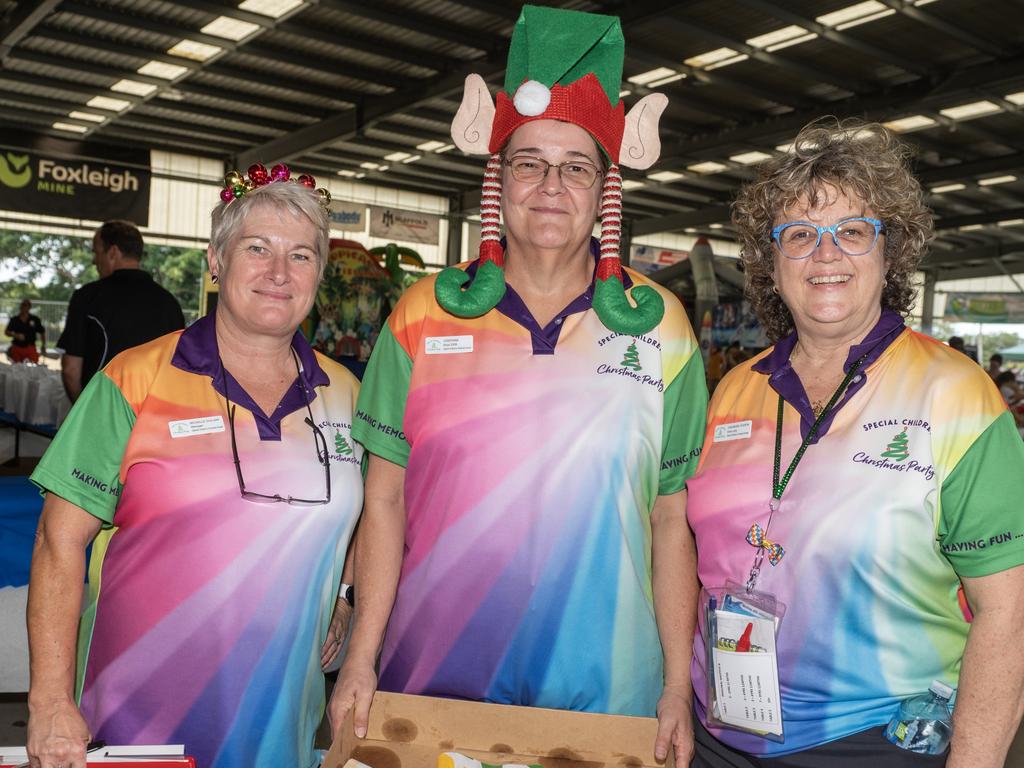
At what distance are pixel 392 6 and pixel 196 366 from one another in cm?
885

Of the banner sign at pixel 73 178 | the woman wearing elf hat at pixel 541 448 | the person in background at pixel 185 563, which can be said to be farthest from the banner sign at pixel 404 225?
the person in background at pixel 185 563

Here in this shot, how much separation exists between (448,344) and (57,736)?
92 cm

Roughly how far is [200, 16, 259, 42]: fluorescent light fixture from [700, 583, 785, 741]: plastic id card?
32.2 feet

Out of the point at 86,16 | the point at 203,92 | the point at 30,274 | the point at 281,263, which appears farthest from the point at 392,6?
the point at 30,274

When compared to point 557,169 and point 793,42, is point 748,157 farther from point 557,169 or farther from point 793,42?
point 557,169

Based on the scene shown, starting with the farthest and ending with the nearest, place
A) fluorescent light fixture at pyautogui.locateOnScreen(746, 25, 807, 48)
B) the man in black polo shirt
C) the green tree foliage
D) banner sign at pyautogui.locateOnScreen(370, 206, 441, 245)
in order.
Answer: banner sign at pyautogui.locateOnScreen(370, 206, 441, 245)
the green tree foliage
fluorescent light fixture at pyautogui.locateOnScreen(746, 25, 807, 48)
the man in black polo shirt

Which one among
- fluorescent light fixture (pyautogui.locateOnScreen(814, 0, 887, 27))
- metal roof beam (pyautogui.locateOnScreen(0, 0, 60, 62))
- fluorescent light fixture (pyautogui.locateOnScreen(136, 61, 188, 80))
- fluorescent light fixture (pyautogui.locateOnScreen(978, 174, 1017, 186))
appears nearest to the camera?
fluorescent light fixture (pyautogui.locateOnScreen(814, 0, 887, 27))

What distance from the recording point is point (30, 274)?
16234 mm

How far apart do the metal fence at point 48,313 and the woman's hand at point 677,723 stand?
16.2 metres

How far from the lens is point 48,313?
15766 mm

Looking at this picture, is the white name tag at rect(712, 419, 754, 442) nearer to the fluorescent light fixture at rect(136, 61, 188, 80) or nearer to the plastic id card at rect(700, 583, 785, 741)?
the plastic id card at rect(700, 583, 785, 741)

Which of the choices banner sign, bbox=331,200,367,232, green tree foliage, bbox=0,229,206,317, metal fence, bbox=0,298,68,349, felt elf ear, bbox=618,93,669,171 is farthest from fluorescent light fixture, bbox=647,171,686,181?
felt elf ear, bbox=618,93,669,171

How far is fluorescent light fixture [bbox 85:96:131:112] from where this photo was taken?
42.9ft

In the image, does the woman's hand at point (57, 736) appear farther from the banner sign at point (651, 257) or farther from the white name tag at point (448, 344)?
the banner sign at point (651, 257)
